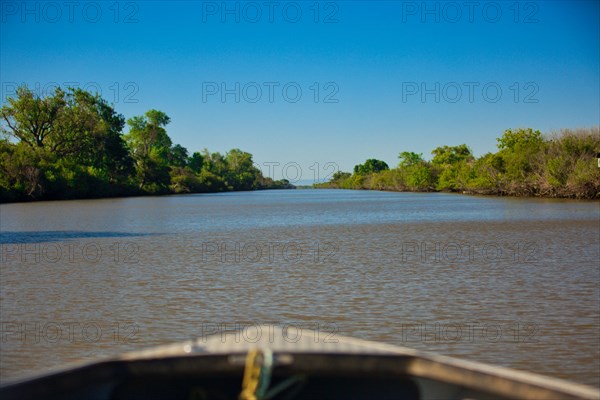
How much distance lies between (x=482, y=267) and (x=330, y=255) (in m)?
3.80

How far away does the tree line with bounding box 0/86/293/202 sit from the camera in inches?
2251

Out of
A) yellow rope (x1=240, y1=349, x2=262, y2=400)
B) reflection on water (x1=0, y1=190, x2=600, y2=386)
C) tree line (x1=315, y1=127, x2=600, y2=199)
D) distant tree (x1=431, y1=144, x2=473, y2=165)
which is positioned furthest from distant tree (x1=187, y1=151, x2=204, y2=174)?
yellow rope (x1=240, y1=349, x2=262, y2=400)

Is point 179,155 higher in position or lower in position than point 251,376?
higher

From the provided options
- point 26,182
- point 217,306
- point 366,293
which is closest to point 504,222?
point 366,293

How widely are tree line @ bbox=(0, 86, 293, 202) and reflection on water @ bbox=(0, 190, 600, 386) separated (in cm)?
4238

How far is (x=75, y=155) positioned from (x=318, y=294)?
68814 mm

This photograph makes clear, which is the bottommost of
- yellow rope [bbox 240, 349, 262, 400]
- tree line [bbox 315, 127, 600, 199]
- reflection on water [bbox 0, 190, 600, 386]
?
reflection on water [bbox 0, 190, 600, 386]

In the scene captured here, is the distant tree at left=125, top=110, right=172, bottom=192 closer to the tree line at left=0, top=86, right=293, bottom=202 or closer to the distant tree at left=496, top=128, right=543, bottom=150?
the tree line at left=0, top=86, right=293, bottom=202

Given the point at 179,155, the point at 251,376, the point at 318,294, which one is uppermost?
the point at 179,155

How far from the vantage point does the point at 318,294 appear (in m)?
9.67

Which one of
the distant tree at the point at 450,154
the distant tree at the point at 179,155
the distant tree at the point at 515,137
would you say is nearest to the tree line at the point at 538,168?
the distant tree at the point at 515,137

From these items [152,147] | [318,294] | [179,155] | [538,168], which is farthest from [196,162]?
[318,294]

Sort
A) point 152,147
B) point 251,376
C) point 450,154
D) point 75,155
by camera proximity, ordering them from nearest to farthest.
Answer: point 251,376 → point 75,155 → point 152,147 → point 450,154

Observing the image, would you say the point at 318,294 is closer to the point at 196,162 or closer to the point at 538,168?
the point at 538,168
